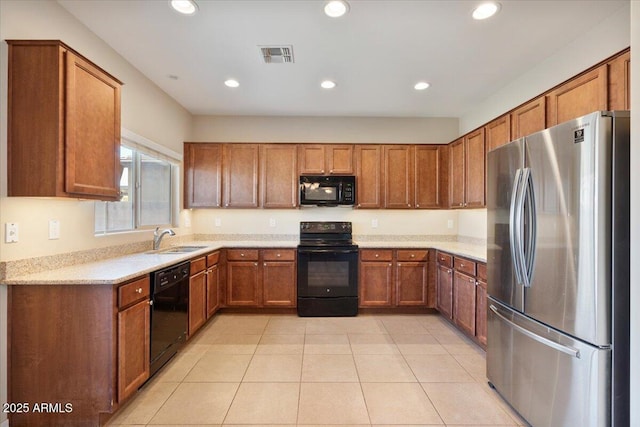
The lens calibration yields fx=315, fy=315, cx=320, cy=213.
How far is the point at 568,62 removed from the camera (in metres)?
2.55

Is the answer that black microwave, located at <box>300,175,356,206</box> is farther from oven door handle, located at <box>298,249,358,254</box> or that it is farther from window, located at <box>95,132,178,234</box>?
window, located at <box>95,132,178,234</box>

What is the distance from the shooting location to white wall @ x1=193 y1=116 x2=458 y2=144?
4488 millimetres

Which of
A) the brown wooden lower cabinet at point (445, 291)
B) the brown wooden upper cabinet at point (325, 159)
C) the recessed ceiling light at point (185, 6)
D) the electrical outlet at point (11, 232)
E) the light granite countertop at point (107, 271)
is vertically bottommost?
the brown wooden lower cabinet at point (445, 291)

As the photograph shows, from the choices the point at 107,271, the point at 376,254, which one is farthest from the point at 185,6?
the point at 376,254

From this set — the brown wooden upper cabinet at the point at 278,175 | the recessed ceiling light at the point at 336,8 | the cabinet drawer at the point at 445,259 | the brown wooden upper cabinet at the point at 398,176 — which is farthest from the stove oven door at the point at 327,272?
the recessed ceiling light at the point at 336,8

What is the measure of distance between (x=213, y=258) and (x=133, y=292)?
159 cm

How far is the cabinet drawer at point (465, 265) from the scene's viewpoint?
3125mm

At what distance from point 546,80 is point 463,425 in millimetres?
2853

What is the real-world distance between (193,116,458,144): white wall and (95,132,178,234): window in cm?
82

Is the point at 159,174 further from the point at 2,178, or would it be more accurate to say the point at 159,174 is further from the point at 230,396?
the point at 230,396

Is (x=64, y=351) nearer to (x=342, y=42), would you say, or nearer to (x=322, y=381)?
(x=322, y=381)

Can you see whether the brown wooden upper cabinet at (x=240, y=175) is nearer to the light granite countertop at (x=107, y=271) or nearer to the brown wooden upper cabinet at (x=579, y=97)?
the light granite countertop at (x=107, y=271)

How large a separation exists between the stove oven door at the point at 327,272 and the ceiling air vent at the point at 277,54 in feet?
7.13

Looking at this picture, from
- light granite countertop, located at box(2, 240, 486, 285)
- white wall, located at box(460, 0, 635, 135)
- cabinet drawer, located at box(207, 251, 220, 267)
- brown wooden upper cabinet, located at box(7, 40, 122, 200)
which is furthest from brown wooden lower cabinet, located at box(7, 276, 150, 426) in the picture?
white wall, located at box(460, 0, 635, 135)
